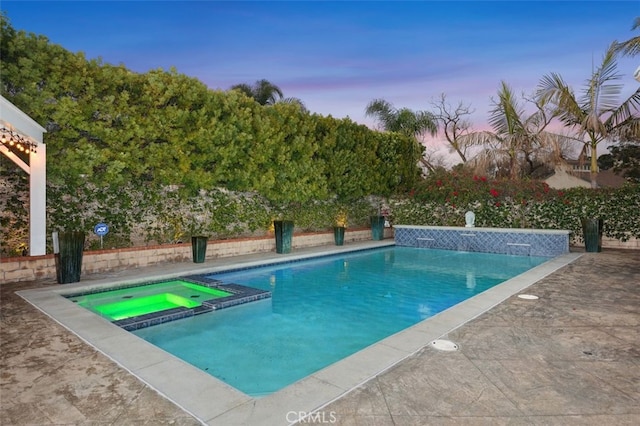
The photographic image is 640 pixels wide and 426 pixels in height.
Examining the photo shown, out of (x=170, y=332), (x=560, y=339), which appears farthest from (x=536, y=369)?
(x=170, y=332)

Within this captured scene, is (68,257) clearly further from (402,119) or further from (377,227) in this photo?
(402,119)

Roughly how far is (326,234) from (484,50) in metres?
10.1

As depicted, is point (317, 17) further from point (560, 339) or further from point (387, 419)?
point (387, 419)

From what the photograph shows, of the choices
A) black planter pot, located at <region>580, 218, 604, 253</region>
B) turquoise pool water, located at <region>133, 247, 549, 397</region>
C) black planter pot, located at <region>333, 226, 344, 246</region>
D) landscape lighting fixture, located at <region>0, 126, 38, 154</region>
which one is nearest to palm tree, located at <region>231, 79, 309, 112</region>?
black planter pot, located at <region>333, 226, 344, 246</region>

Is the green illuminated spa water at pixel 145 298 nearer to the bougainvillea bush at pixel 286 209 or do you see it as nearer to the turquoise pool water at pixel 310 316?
the turquoise pool water at pixel 310 316

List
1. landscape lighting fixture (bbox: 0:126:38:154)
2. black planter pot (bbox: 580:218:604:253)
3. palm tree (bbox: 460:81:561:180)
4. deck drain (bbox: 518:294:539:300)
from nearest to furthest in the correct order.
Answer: deck drain (bbox: 518:294:539:300), landscape lighting fixture (bbox: 0:126:38:154), black planter pot (bbox: 580:218:604:253), palm tree (bbox: 460:81:561:180)

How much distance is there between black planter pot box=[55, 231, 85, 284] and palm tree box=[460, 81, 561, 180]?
15.8 metres

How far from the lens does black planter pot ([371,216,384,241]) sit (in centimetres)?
1581

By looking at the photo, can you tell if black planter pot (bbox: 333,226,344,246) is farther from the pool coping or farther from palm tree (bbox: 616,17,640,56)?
palm tree (bbox: 616,17,640,56)

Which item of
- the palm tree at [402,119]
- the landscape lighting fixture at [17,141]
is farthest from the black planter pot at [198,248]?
the palm tree at [402,119]

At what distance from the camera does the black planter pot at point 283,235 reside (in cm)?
1191

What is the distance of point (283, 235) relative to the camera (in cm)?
1191

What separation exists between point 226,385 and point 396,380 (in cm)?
137

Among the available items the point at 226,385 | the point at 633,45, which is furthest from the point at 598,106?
the point at 226,385
